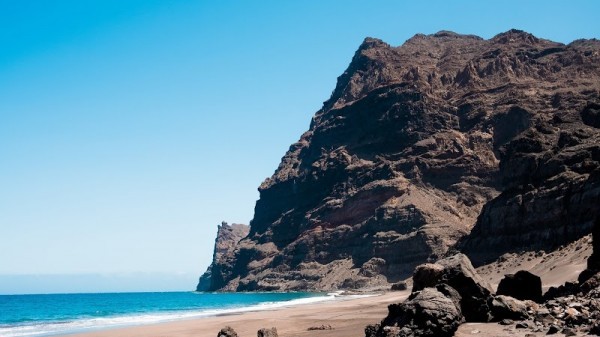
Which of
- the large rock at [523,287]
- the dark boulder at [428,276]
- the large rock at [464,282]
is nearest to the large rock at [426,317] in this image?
the large rock at [464,282]

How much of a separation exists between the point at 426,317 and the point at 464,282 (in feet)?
9.81

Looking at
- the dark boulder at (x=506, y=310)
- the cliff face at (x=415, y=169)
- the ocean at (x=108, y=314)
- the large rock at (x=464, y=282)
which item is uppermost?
the cliff face at (x=415, y=169)

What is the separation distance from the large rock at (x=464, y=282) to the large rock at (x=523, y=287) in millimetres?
3402

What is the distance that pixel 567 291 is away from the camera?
2169 centimetres

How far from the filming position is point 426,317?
16281mm

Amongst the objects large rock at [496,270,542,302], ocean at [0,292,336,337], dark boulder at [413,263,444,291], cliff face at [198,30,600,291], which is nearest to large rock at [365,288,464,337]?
dark boulder at [413,263,444,291]

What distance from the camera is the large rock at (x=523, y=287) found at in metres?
21.8

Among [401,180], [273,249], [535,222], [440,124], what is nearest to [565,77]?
[440,124]

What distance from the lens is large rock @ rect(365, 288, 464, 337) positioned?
16.2 metres

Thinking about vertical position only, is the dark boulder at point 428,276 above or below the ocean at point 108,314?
above

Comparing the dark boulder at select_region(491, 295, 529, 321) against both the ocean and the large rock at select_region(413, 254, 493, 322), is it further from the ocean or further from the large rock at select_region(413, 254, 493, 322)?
the ocean

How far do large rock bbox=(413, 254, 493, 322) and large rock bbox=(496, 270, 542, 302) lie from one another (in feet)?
11.2

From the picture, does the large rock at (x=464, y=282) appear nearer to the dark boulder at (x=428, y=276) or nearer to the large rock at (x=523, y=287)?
the dark boulder at (x=428, y=276)

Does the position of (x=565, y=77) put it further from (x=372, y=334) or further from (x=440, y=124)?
(x=372, y=334)
